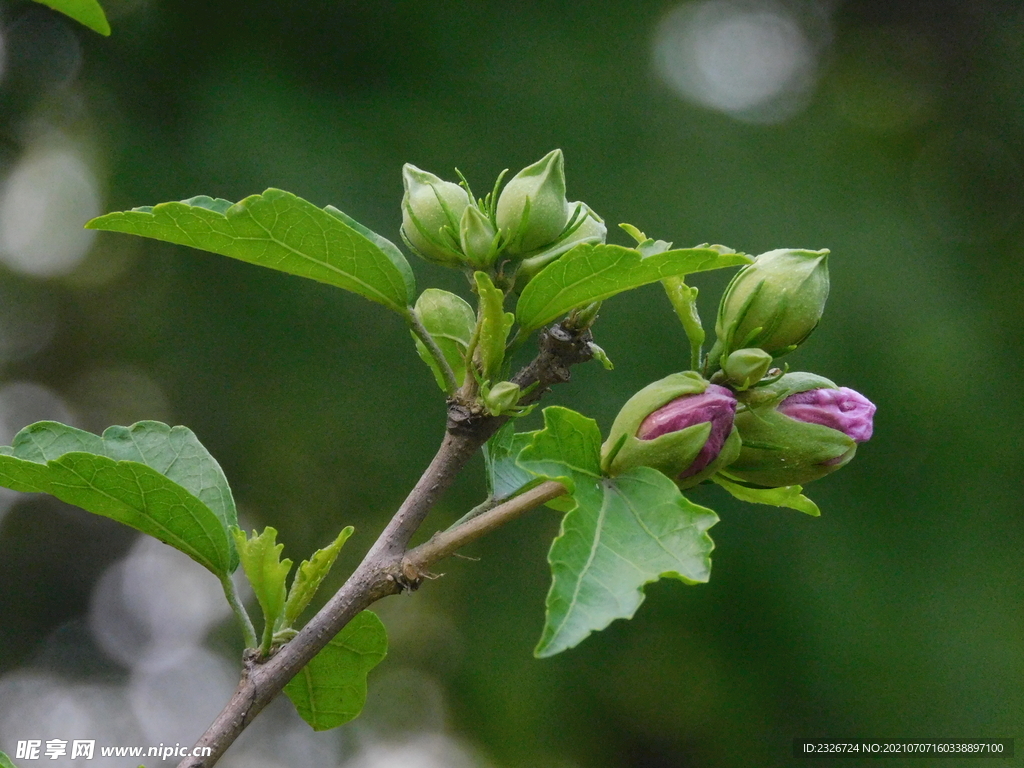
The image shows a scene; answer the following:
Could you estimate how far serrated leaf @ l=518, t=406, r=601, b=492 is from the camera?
72cm

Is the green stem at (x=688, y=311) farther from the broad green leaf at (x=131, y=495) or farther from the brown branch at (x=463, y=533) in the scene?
the broad green leaf at (x=131, y=495)

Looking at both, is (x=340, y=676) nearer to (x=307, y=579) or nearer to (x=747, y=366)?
(x=307, y=579)

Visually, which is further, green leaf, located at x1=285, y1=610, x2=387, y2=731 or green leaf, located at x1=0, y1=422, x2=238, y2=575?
green leaf, located at x1=285, y1=610, x2=387, y2=731

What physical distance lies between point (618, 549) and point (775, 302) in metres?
0.26

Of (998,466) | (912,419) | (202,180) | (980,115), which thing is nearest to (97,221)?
(202,180)

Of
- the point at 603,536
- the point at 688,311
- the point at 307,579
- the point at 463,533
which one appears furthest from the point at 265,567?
the point at 688,311

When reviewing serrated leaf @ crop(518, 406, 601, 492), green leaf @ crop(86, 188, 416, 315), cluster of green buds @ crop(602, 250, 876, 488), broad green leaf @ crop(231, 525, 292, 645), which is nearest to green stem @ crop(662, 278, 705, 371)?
cluster of green buds @ crop(602, 250, 876, 488)

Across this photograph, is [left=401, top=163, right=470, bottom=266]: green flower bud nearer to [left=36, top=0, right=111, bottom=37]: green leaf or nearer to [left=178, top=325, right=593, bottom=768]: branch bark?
[left=178, top=325, right=593, bottom=768]: branch bark

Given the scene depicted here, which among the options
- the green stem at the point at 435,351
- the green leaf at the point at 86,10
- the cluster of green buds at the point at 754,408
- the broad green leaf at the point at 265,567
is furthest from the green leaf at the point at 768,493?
the green leaf at the point at 86,10

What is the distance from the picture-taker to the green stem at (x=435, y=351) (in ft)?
2.62

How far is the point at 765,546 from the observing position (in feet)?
9.72

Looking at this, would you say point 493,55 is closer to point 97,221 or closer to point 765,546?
point 765,546

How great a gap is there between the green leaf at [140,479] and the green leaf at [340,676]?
13 cm

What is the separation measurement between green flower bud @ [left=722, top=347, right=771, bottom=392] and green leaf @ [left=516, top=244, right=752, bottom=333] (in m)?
0.09
